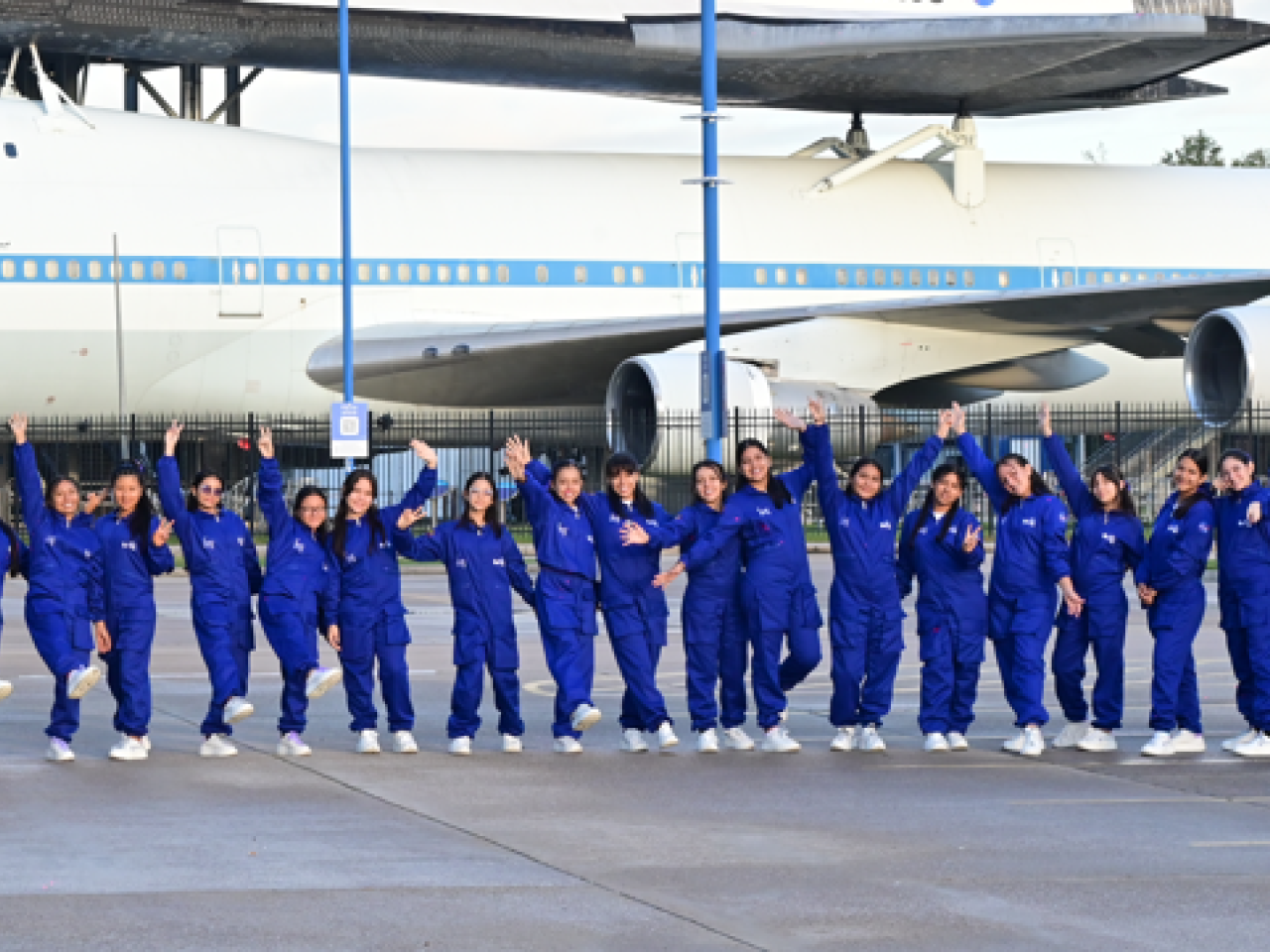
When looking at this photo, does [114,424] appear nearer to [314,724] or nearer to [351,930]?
[314,724]

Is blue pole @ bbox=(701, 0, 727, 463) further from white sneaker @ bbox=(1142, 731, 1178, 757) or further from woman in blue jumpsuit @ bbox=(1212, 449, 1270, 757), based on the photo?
white sneaker @ bbox=(1142, 731, 1178, 757)

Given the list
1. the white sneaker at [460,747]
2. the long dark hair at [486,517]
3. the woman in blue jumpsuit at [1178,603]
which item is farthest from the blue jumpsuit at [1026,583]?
the white sneaker at [460,747]

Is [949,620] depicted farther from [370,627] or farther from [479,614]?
[370,627]

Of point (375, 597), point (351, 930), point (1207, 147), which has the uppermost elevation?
point (1207, 147)

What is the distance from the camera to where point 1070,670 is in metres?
10.8

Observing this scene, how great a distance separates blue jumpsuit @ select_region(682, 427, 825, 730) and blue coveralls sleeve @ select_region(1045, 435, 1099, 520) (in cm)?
146

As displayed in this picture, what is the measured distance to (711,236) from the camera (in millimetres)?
16516

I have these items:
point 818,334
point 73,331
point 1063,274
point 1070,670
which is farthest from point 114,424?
point 1070,670

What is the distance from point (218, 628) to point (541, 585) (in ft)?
5.03

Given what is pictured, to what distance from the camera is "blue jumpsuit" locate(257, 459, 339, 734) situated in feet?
34.5

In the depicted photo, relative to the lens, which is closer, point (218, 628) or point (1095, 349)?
point (218, 628)

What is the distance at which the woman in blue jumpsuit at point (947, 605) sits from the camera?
10531mm

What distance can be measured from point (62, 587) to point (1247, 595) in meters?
5.58

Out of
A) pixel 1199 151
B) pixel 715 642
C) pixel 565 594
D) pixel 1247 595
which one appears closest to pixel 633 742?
pixel 715 642
